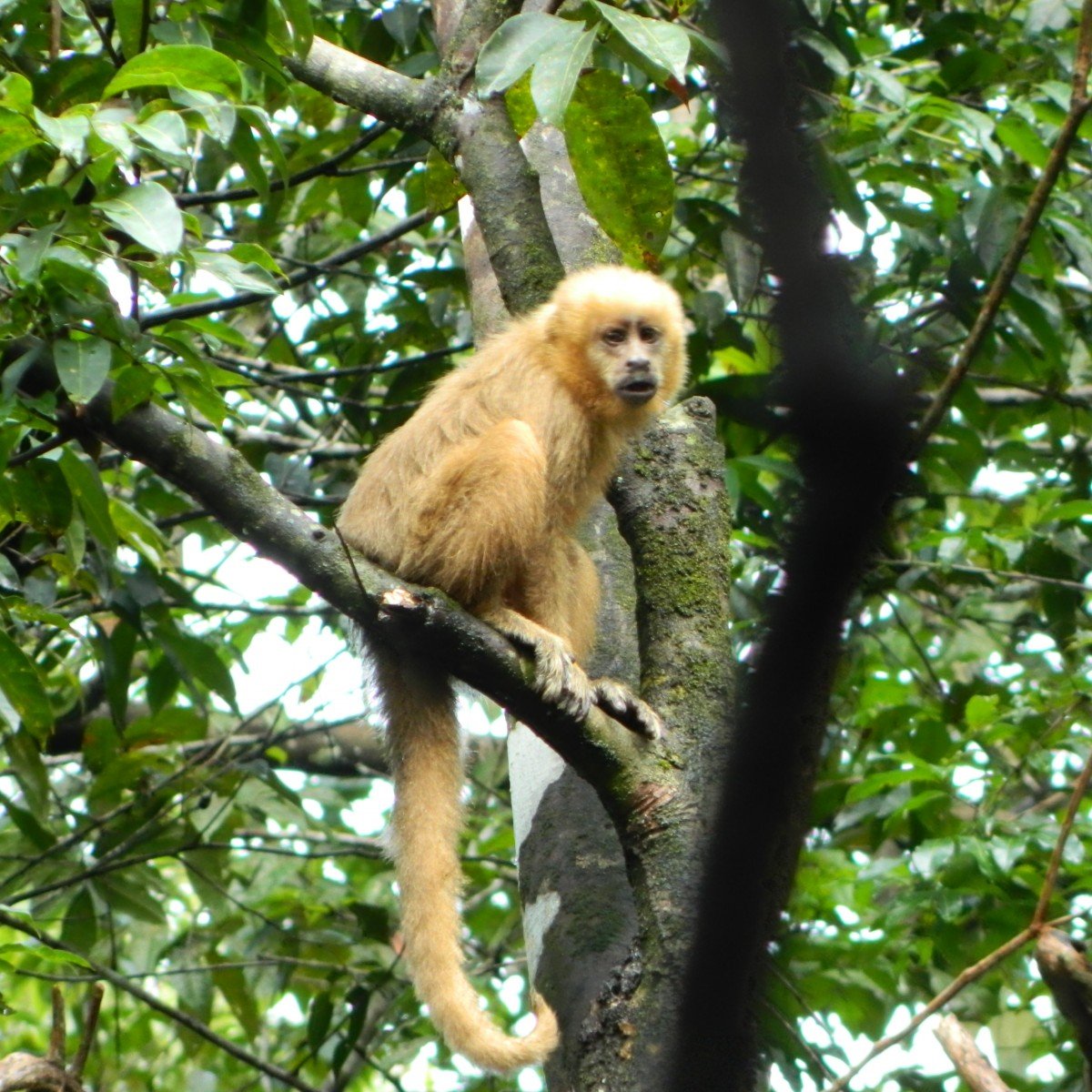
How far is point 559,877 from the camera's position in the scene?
9.32 feet

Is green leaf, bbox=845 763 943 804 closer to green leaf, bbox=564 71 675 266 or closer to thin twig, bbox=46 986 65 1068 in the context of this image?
green leaf, bbox=564 71 675 266

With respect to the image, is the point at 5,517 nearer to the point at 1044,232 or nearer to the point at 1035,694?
the point at 1035,694

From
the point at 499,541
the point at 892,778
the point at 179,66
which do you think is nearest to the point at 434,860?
the point at 499,541

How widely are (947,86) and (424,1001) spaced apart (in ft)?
11.2

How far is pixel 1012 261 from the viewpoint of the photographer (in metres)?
1.10

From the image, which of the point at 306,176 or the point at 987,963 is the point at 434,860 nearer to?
the point at 987,963

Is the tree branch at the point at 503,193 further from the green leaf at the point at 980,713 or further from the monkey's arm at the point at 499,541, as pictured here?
the green leaf at the point at 980,713

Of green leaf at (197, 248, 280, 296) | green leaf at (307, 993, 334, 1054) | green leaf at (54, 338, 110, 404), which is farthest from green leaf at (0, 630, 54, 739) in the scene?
green leaf at (307, 993, 334, 1054)

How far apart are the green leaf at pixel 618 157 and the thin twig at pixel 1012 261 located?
2019 millimetres

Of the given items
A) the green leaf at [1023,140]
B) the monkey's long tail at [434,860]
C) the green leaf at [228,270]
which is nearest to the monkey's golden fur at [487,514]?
the monkey's long tail at [434,860]

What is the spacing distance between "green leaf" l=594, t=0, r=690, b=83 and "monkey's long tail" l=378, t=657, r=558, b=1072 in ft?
5.63

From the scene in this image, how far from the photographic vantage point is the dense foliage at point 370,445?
2.49 m

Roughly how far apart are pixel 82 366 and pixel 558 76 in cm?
92

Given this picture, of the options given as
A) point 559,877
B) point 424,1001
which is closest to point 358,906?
point 424,1001
